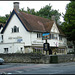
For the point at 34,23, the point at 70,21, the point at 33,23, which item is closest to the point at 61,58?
the point at 33,23

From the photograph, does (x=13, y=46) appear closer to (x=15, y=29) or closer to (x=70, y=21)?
(x=15, y=29)

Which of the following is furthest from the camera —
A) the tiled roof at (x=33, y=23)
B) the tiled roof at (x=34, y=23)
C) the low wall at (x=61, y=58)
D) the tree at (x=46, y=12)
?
the tree at (x=46, y=12)

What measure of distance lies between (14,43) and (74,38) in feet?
47.7

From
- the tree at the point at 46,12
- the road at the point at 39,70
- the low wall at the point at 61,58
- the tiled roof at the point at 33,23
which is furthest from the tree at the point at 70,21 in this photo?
the tree at the point at 46,12

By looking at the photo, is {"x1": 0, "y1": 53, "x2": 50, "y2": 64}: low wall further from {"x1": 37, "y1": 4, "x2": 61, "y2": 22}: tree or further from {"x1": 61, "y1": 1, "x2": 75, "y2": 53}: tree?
{"x1": 37, "y1": 4, "x2": 61, "y2": 22}: tree

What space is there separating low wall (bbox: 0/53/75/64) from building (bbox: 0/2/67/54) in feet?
21.9

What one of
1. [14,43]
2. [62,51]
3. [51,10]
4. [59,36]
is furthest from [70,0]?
[51,10]

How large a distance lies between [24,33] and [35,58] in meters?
11.4

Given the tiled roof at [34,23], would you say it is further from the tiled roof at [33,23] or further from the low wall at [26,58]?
the low wall at [26,58]

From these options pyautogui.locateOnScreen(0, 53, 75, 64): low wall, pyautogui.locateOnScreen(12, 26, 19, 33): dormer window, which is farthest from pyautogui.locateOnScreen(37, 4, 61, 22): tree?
pyautogui.locateOnScreen(0, 53, 75, 64): low wall

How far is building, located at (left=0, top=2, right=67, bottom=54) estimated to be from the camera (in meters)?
36.0

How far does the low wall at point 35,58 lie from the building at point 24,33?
262 inches

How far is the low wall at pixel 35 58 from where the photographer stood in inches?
1008

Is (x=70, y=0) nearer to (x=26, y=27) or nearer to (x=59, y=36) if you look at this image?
(x=59, y=36)
